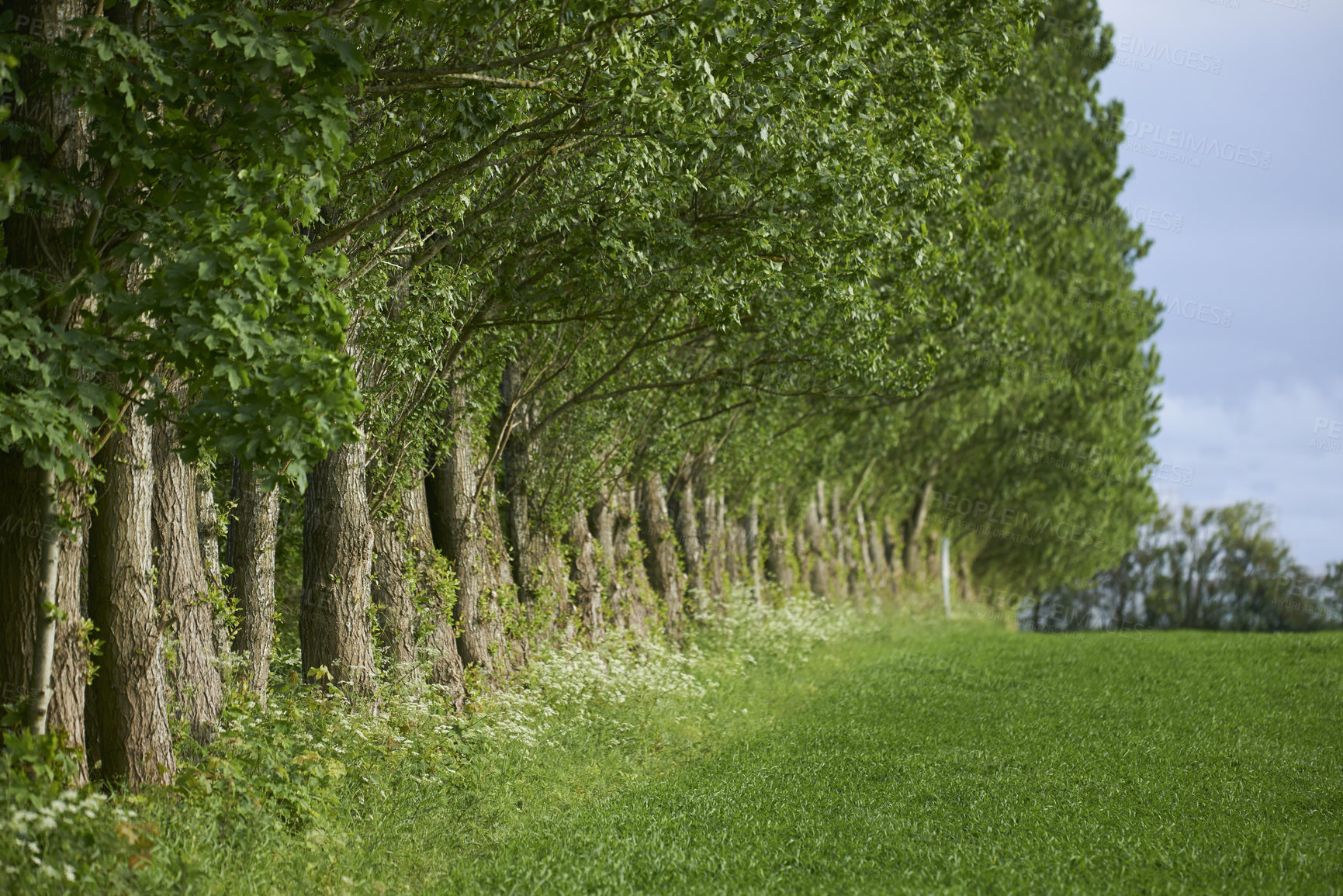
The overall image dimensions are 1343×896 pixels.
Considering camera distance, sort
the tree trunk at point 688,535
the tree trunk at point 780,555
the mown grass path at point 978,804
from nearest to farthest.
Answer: the mown grass path at point 978,804 < the tree trunk at point 688,535 < the tree trunk at point 780,555

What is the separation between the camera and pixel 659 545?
21.8 metres

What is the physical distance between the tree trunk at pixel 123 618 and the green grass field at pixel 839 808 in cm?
56

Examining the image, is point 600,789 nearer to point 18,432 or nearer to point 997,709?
point 18,432

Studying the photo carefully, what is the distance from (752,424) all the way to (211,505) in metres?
14.9

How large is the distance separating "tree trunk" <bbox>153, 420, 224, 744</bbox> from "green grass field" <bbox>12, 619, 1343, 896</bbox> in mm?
1201

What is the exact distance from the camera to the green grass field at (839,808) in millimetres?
7938

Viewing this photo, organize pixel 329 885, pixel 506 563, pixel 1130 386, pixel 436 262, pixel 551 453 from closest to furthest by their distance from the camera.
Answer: pixel 329 885 < pixel 436 262 < pixel 506 563 < pixel 551 453 < pixel 1130 386

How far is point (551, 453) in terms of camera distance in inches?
640

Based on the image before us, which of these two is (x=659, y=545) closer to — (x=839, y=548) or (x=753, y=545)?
(x=753, y=545)

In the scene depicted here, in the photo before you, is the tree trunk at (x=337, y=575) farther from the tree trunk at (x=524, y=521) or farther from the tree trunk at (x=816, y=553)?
the tree trunk at (x=816, y=553)

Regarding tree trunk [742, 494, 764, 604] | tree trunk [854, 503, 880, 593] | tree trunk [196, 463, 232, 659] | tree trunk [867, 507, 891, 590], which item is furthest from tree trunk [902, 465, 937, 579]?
tree trunk [196, 463, 232, 659]

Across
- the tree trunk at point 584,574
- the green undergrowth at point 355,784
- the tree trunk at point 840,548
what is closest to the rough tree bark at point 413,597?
the green undergrowth at point 355,784

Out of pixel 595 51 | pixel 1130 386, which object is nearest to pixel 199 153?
pixel 595 51

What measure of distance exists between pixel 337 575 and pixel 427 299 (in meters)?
2.94
